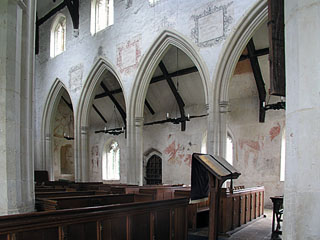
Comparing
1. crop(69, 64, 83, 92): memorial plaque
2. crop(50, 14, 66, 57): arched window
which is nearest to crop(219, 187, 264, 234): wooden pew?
crop(69, 64, 83, 92): memorial plaque

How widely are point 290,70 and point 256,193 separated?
7094mm

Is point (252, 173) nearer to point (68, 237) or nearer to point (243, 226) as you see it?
point (243, 226)

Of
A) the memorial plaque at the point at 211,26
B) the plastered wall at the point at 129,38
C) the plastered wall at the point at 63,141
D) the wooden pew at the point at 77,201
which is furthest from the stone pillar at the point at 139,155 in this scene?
the plastered wall at the point at 63,141

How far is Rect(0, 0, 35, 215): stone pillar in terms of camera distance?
3.63 metres

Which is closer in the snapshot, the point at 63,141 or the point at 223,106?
the point at 223,106

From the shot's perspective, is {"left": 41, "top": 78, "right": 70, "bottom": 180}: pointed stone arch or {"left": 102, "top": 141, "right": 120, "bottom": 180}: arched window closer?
{"left": 41, "top": 78, "right": 70, "bottom": 180}: pointed stone arch

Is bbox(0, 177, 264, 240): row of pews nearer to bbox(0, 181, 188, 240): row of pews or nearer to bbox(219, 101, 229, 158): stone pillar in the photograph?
bbox(0, 181, 188, 240): row of pews

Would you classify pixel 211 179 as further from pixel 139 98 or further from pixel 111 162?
pixel 111 162

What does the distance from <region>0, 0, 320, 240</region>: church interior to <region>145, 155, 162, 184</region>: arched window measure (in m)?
0.08

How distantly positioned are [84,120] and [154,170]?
15.4 feet

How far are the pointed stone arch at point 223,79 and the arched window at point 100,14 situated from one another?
6.47m

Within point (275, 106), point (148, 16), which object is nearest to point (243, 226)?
point (275, 106)

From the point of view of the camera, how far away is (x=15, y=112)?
376 cm

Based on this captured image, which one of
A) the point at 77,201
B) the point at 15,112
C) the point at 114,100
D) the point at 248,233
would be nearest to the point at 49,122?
the point at 114,100
